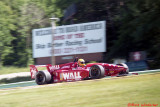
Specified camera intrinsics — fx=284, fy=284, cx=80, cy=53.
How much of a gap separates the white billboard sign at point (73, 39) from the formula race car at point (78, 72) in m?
8.98

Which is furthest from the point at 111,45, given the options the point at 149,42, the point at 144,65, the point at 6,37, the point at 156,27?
the point at 6,37

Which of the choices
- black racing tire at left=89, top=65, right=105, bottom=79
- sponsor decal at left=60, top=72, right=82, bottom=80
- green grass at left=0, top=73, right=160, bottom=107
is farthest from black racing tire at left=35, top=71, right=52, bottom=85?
green grass at left=0, top=73, right=160, bottom=107

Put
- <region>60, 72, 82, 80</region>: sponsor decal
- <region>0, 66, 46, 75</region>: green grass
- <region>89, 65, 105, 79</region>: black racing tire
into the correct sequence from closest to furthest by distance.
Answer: <region>89, 65, 105, 79</region>: black racing tire < <region>60, 72, 82, 80</region>: sponsor decal < <region>0, 66, 46, 75</region>: green grass

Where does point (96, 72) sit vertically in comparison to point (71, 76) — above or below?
above

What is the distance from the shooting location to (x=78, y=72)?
37.9 ft

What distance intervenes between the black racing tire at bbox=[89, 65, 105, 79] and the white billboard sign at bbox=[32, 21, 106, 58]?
33.4 feet

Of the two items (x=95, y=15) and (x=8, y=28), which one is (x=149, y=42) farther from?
(x=8, y=28)

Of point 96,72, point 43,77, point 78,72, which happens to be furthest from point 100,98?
point 43,77

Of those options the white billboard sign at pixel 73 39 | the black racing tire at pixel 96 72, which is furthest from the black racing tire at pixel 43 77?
the white billboard sign at pixel 73 39

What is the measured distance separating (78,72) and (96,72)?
89 centimetres

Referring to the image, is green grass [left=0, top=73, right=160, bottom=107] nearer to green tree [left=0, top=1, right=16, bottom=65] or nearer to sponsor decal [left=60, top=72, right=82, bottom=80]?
sponsor decal [left=60, top=72, right=82, bottom=80]

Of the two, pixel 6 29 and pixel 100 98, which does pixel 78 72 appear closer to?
pixel 100 98

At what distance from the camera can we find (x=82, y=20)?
103 ft

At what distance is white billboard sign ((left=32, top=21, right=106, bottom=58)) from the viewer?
839 inches
